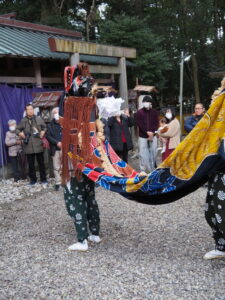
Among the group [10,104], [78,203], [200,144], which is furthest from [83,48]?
[200,144]

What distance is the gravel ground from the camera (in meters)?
3.11

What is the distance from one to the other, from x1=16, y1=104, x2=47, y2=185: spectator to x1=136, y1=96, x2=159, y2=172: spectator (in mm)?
2130

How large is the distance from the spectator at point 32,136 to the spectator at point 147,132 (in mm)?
2130

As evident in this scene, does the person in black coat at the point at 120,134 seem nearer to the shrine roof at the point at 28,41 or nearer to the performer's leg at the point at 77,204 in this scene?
the shrine roof at the point at 28,41

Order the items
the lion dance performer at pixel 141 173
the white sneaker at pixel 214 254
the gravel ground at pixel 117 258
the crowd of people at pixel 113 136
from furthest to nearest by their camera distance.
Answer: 1. the crowd of people at pixel 113 136
2. the white sneaker at pixel 214 254
3. the lion dance performer at pixel 141 173
4. the gravel ground at pixel 117 258

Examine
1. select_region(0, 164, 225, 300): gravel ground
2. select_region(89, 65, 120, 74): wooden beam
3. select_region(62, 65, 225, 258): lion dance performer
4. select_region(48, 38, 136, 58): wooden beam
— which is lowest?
select_region(0, 164, 225, 300): gravel ground

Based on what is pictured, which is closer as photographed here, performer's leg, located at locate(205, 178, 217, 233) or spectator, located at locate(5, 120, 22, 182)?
performer's leg, located at locate(205, 178, 217, 233)

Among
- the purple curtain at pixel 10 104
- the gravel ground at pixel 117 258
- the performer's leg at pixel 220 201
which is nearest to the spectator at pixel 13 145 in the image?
the purple curtain at pixel 10 104

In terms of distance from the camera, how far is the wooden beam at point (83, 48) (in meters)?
7.77

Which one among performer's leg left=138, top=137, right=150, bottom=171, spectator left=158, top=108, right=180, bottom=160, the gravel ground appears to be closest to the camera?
the gravel ground

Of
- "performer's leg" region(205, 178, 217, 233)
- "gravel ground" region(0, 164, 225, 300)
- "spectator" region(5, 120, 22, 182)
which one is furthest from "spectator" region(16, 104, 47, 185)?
"performer's leg" region(205, 178, 217, 233)

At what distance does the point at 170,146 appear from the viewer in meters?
7.39

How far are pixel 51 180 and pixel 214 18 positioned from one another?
15747 mm

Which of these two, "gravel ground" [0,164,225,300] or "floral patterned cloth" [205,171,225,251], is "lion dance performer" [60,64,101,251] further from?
"floral patterned cloth" [205,171,225,251]
